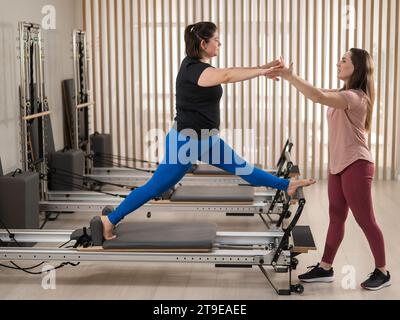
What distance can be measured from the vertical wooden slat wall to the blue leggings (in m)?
3.60

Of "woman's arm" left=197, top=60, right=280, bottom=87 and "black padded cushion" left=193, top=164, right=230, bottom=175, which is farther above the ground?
"woman's arm" left=197, top=60, right=280, bottom=87

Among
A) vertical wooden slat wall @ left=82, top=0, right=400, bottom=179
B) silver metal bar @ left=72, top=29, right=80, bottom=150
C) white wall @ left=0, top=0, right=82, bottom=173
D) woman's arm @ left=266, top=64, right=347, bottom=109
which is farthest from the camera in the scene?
vertical wooden slat wall @ left=82, top=0, right=400, bottom=179

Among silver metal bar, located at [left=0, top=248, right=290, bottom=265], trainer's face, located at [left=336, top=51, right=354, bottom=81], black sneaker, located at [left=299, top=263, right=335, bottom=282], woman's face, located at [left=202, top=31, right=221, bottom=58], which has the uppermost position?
woman's face, located at [left=202, top=31, right=221, bottom=58]

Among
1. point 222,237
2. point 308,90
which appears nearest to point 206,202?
point 222,237

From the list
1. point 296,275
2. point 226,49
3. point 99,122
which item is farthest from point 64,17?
point 296,275

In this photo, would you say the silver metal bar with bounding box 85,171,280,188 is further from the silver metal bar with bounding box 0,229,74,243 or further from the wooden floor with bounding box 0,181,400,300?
the silver metal bar with bounding box 0,229,74,243

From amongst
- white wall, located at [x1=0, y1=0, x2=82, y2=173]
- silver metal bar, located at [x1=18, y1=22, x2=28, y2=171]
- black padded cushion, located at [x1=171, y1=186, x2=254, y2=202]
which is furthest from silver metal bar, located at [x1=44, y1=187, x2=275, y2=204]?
silver metal bar, located at [x1=18, y1=22, x2=28, y2=171]

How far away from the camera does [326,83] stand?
729cm

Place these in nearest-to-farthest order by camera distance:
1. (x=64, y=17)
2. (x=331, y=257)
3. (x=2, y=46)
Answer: (x=331, y=257), (x=2, y=46), (x=64, y=17)

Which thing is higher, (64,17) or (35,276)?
(64,17)

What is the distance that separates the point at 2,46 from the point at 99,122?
2300 mm

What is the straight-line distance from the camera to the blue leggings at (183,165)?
11.9 ft

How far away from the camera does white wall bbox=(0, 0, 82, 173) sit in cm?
527
